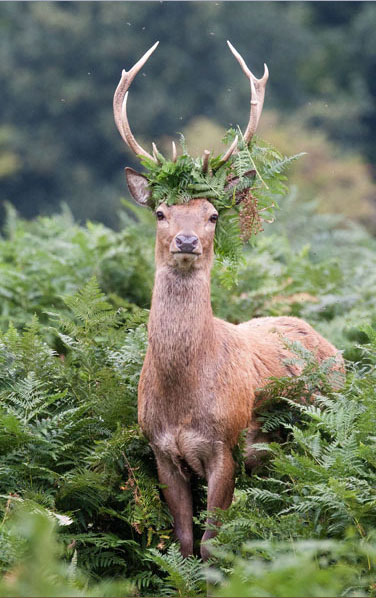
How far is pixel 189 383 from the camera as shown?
5.62m

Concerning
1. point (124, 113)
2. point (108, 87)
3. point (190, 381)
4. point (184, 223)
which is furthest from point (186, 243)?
point (108, 87)

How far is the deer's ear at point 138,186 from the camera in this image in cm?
607

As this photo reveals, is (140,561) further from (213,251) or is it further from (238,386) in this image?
(213,251)

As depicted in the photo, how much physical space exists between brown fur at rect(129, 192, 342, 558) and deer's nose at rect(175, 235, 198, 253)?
0.04 metres

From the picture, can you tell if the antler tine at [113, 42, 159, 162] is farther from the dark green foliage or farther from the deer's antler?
the dark green foliage

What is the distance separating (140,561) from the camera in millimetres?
5699

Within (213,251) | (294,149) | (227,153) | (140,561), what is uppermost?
(294,149)

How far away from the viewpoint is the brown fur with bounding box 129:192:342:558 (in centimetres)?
560

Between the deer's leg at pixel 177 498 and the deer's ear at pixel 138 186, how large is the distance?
1678 millimetres

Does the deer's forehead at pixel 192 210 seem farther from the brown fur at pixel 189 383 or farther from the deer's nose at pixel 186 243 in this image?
the deer's nose at pixel 186 243

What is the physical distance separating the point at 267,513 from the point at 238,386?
2.72 ft

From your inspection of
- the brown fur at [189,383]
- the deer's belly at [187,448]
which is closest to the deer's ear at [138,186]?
the brown fur at [189,383]

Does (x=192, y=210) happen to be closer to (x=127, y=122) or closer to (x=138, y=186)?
(x=138, y=186)

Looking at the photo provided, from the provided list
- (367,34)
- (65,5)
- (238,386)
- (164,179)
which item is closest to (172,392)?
(238,386)
